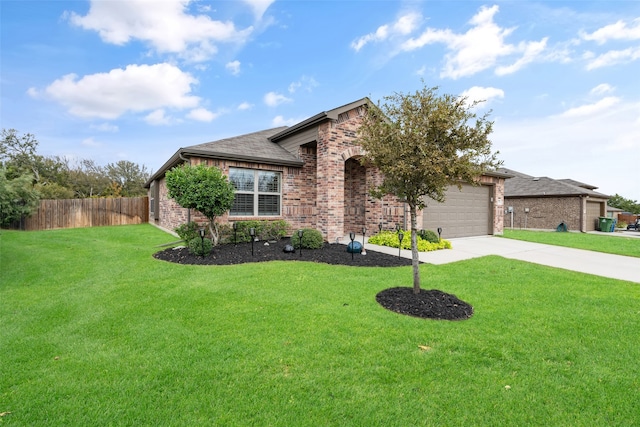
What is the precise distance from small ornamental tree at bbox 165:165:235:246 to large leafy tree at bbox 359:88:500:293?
5109 millimetres

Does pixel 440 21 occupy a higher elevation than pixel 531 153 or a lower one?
higher

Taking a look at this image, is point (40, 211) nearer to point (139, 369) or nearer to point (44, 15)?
point (44, 15)

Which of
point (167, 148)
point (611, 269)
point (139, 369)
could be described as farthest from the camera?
point (167, 148)

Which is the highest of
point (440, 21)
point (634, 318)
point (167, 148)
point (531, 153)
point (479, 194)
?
point (440, 21)

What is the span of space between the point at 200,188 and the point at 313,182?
4.88 meters

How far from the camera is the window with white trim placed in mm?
10266

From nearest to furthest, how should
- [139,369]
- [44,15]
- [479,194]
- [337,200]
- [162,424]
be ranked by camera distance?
[162,424] → [139,369] → [44,15] → [337,200] → [479,194]

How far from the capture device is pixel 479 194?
14297mm

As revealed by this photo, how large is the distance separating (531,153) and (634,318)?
15004 millimetres

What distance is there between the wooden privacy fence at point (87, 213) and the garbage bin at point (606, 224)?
1209 inches

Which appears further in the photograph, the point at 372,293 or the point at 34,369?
the point at 372,293

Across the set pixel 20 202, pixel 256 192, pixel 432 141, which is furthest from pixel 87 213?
pixel 432 141

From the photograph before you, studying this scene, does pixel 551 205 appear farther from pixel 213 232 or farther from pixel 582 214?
pixel 213 232

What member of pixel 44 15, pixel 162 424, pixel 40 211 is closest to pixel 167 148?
pixel 40 211
